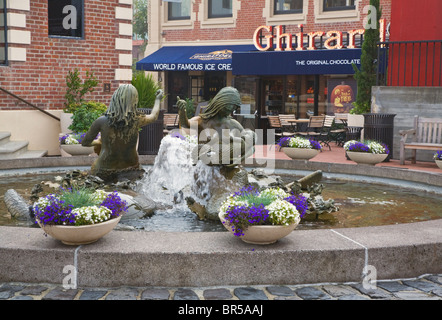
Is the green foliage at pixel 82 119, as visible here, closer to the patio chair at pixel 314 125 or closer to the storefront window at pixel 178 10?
the patio chair at pixel 314 125

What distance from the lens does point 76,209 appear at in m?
4.94

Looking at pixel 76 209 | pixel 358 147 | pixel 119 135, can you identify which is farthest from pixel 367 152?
pixel 76 209

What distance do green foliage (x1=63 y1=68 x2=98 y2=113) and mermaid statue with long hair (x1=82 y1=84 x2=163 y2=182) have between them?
25.2ft

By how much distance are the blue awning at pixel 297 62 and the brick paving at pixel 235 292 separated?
16.5m

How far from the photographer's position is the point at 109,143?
25.9ft

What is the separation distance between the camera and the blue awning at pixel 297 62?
20734mm

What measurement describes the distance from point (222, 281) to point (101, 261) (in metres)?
1.03

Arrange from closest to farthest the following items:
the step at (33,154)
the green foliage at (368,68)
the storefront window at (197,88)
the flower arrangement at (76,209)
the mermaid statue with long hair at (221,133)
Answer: the flower arrangement at (76,209), the mermaid statue with long hair at (221,133), the step at (33,154), the green foliage at (368,68), the storefront window at (197,88)

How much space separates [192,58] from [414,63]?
51.3 ft

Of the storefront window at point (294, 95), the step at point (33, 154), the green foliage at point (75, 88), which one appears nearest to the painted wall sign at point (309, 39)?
the storefront window at point (294, 95)

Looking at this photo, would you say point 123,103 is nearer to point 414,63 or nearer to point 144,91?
point 144,91

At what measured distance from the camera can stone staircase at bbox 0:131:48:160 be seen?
1308cm

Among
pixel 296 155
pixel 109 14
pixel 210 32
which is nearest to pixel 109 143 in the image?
pixel 296 155

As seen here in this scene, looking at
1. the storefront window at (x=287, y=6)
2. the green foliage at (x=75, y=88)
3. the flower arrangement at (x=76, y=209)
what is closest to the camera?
the flower arrangement at (x=76, y=209)
